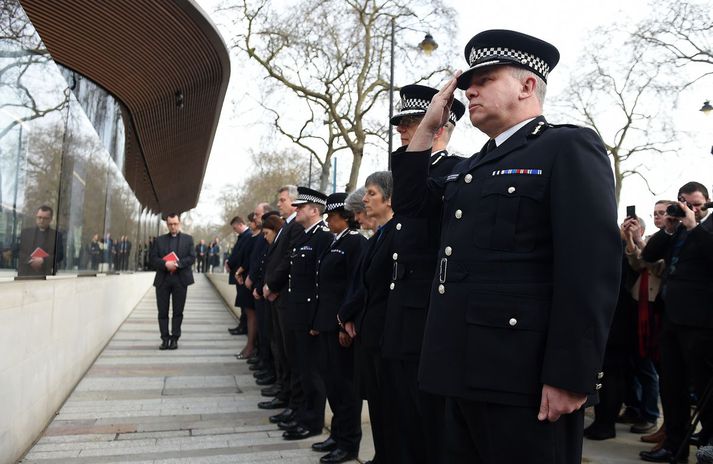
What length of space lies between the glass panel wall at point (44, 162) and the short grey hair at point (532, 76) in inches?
125

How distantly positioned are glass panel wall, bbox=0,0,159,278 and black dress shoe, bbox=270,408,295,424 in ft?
7.50

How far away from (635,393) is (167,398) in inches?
181

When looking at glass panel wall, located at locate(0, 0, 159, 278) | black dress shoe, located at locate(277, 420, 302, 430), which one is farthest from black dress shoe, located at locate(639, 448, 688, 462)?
glass panel wall, located at locate(0, 0, 159, 278)

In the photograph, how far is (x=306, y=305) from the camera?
16.4ft

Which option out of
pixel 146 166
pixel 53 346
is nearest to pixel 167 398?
pixel 53 346

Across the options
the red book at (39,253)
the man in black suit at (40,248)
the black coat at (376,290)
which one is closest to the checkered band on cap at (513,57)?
the black coat at (376,290)

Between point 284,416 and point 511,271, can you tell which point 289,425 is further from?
point 511,271

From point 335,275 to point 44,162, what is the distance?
8.17 ft

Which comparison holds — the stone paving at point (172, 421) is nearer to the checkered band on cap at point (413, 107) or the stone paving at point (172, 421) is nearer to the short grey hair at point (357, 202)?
the short grey hair at point (357, 202)

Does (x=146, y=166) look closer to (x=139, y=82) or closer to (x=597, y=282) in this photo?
(x=139, y=82)

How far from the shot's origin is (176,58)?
766cm

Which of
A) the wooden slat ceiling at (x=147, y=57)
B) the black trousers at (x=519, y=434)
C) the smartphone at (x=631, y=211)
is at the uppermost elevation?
the wooden slat ceiling at (x=147, y=57)

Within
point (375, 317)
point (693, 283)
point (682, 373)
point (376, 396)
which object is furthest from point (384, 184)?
point (682, 373)

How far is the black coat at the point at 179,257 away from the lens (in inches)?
359
